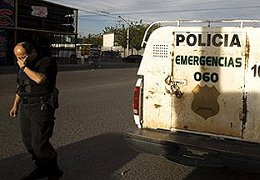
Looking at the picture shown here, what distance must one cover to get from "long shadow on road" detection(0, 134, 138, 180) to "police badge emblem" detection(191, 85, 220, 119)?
1.42 metres

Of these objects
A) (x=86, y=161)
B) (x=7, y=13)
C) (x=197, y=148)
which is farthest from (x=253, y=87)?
(x=7, y=13)

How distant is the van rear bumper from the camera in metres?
4.10

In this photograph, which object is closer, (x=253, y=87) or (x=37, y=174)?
(x=253, y=87)

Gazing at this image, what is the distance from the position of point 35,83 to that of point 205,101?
204 cm

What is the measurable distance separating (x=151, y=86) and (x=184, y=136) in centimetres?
79

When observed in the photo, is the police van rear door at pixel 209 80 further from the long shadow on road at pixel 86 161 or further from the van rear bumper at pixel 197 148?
the long shadow on road at pixel 86 161

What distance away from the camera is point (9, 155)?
5852 mm

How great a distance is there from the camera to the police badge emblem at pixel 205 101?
476cm

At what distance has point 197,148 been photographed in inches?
173

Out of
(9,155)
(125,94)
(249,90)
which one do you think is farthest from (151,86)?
(125,94)

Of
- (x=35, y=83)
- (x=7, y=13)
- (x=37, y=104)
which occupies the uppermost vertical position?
(x=7, y=13)

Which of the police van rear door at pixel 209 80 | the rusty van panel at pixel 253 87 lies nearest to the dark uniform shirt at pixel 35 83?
the police van rear door at pixel 209 80

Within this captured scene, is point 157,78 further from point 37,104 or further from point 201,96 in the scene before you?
point 37,104

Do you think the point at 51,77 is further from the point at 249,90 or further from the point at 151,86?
the point at 249,90
